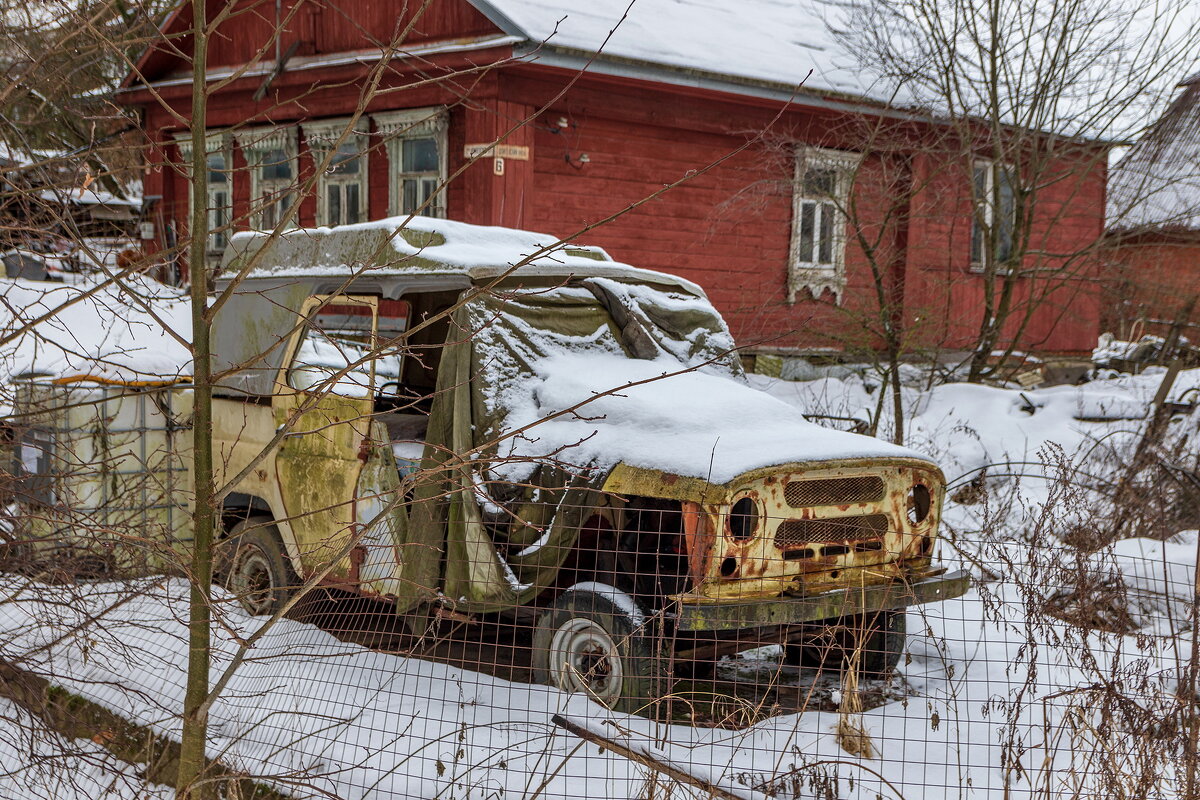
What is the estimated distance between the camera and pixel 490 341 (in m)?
A: 5.29

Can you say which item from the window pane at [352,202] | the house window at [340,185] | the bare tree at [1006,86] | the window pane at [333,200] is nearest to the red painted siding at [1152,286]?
the bare tree at [1006,86]

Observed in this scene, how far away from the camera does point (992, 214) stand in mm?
14258

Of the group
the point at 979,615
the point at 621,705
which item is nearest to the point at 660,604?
the point at 621,705

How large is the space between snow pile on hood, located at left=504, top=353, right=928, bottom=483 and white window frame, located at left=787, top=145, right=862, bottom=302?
843 cm

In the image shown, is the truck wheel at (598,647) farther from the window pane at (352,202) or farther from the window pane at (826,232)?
the window pane at (826,232)

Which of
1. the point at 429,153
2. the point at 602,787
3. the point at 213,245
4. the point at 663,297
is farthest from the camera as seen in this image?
the point at 213,245

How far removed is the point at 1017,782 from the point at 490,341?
116 inches

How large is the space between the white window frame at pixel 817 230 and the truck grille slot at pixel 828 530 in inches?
345

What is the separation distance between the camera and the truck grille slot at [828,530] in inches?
185

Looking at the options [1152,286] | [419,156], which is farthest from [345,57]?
[1152,286]

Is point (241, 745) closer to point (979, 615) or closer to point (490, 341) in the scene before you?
point (490, 341)

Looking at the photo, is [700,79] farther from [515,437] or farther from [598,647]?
[598,647]

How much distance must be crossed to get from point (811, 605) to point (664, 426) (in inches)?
39.2

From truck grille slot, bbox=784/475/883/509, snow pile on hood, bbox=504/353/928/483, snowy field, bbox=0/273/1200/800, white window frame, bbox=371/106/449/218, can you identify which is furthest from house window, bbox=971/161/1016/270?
truck grille slot, bbox=784/475/883/509
